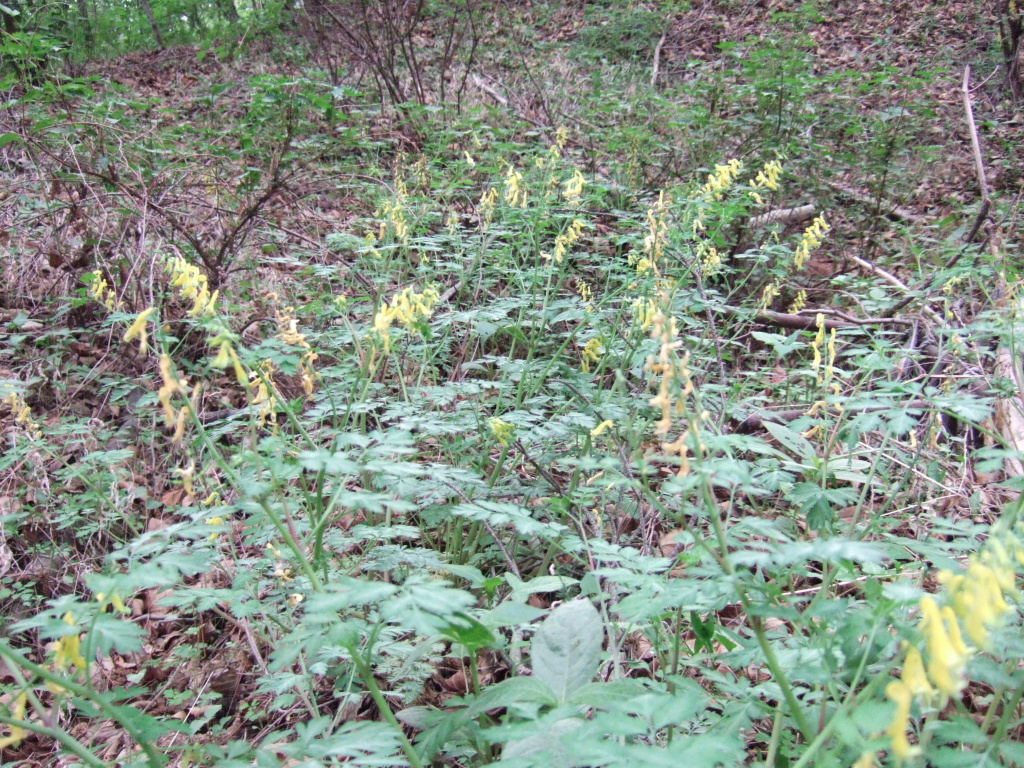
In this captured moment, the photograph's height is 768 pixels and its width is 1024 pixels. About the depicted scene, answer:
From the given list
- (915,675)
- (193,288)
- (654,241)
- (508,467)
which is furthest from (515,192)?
(915,675)

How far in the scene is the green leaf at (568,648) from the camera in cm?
146

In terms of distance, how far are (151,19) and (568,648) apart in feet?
45.6

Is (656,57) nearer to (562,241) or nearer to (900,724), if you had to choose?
(562,241)

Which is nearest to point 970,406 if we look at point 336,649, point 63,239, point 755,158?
point 336,649

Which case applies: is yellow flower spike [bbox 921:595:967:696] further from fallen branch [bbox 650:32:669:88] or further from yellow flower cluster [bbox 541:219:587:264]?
fallen branch [bbox 650:32:669:88]

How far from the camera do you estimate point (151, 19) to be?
11.6 m

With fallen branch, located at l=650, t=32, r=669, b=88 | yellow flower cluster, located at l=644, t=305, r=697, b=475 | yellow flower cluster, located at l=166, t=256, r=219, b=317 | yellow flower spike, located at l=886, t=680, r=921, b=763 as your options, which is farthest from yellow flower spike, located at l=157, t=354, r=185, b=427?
fallen branch, located at l=650, t=32, r=669, b=88

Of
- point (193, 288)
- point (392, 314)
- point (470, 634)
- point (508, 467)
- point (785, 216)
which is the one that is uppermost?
point (785, 216)

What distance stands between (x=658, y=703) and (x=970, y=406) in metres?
1.04

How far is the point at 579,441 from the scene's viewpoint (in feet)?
9.07

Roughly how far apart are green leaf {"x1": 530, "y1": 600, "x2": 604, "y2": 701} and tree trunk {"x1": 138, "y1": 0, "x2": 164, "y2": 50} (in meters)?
13.1

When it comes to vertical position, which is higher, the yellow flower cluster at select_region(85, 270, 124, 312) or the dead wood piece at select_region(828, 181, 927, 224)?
the dead wood piece at select_region(828, 181, 927, 224)

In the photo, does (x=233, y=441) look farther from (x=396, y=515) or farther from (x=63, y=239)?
(x=63, y=239)

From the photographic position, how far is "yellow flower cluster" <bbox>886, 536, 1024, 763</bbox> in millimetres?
804
